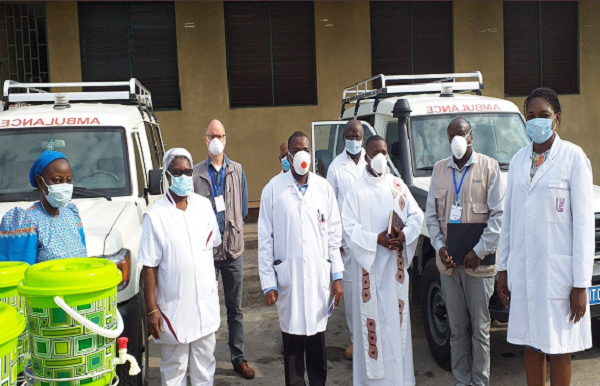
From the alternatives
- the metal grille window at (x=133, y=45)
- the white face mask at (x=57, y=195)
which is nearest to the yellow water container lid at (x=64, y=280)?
the white face mask at (x=57, y=195)

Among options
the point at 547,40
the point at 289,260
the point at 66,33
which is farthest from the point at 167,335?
the point at 547,40

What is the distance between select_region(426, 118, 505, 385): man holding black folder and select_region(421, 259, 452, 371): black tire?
0.53 metres

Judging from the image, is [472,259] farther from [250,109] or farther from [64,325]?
[250,109]

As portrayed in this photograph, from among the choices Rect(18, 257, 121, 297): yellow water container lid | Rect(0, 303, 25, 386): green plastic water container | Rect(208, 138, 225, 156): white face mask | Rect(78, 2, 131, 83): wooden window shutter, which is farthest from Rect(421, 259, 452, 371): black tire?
Rect(78, 2, 131, 83): wooden window shutter

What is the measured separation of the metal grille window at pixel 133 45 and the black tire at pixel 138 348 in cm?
798

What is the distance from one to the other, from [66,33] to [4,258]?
→ 9024mm

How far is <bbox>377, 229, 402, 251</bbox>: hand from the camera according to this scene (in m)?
4.12

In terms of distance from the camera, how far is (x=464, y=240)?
4.27m

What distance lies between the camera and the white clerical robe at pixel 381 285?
420 cm

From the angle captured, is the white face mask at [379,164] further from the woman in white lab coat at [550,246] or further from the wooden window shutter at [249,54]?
the wooden window shutter at [249,54]

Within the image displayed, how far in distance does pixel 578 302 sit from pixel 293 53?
949 centimetres

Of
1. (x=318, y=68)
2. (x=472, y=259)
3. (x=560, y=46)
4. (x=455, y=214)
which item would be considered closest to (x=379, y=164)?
(x=455, y=214)

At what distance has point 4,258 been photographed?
324 cm

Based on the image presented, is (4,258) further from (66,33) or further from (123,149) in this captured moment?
(66,33)
